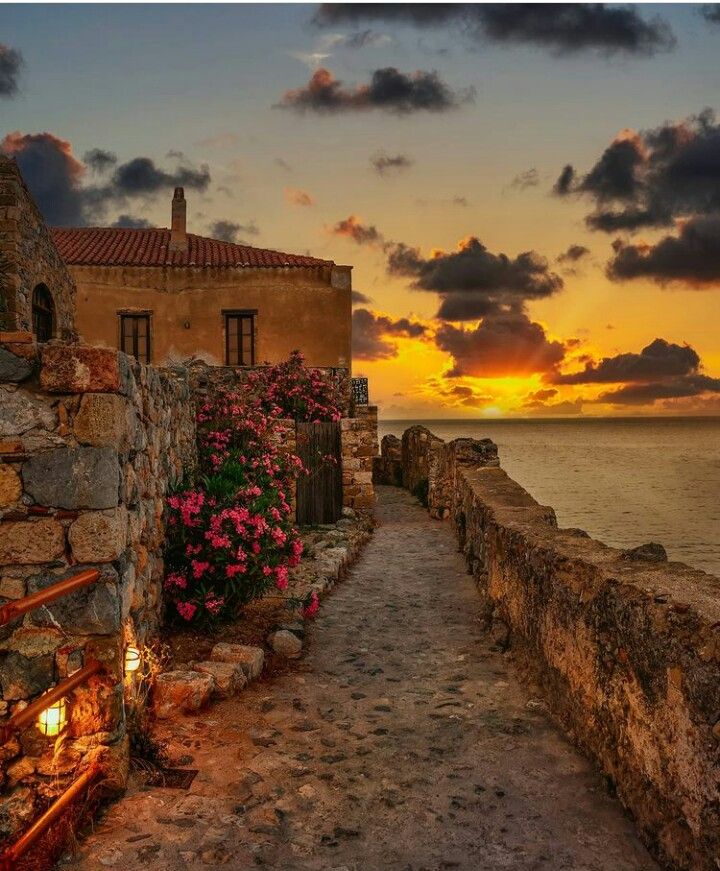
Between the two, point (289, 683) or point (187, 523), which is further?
point (187, 523)

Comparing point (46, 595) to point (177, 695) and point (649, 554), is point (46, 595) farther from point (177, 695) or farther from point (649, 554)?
point (649, 554)

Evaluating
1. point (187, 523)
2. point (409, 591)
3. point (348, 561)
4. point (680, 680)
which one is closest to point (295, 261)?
A: point (348, 561)

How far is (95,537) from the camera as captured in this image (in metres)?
3.48

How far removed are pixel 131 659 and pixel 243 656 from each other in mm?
1276

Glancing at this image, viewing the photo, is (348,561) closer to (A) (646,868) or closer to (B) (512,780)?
(B) (512,780)

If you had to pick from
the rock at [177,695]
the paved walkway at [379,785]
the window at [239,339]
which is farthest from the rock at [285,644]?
the window at [239,339]

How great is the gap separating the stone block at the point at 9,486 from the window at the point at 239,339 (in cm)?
1664

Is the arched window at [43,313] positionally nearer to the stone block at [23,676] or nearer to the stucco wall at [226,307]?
the stucco wall at [226,307]

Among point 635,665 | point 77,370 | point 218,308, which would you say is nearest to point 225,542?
point 77,370

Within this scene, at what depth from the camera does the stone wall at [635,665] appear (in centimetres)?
256

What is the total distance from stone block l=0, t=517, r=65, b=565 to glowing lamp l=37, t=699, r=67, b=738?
72 cm

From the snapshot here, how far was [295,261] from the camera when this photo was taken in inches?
797

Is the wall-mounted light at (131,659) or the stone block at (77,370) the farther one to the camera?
the wall-mounted light at (131,659)

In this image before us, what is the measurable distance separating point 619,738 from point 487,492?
188 inches
